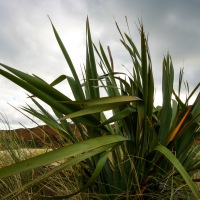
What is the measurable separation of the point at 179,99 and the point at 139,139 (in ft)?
0.86

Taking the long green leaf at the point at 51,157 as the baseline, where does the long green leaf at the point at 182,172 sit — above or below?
below

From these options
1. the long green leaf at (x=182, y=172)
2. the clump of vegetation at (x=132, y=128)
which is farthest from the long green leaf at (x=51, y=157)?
the long green leaf at (x=182, y=172)

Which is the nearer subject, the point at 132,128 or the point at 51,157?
the point at 51,157

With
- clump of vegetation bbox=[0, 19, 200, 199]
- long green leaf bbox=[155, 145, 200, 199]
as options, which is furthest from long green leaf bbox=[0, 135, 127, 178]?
long green leaf bbox=[155, 145, 200, 199]

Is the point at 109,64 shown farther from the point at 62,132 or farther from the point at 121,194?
the point at 121,194

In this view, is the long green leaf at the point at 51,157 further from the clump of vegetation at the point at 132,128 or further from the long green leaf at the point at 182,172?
the long green leaf at the point at 182,172

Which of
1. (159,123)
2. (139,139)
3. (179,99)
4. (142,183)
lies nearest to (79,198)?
(142,183)

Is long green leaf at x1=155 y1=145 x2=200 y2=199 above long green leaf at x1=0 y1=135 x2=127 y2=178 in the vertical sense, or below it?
below

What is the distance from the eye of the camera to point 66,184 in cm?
181

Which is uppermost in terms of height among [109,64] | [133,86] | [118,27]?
[118,27]

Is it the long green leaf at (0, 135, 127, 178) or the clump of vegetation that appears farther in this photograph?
the clump of vegetation

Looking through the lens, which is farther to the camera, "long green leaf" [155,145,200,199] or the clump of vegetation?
the clump of vegetation

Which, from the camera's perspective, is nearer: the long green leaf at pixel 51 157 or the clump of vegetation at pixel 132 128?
the long green leaf at pixel 51 157

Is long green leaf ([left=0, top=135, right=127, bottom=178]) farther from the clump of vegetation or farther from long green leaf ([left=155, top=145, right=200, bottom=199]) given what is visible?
long green leaf ([left=155, top=145, right=200, bottom=199])
